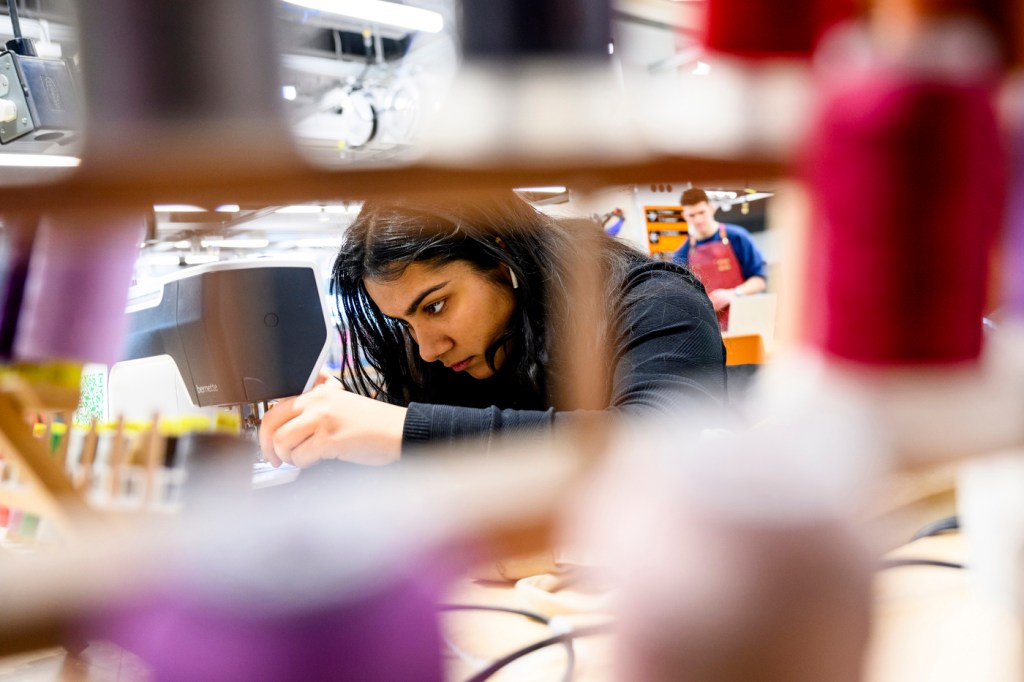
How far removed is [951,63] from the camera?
12.4 inches

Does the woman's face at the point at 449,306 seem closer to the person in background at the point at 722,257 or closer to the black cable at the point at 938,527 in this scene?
the black cable at the point at 938,527

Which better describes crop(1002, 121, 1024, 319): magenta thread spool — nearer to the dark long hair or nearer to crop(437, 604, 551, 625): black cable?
crop(437, 604, 551, 625): black cable

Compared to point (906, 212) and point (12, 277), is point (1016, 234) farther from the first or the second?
point (12, 277)

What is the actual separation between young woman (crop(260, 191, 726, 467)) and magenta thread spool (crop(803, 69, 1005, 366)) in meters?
0.53

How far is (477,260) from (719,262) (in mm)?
2353

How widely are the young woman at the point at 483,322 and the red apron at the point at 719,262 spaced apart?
2005 millimetres

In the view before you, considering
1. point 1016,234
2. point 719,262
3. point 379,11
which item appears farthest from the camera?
point 719,262

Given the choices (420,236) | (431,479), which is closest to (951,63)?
(431,479)

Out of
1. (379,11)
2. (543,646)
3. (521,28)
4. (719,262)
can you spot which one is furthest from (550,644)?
(379,11)

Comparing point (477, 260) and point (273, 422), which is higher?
point (477, 260)

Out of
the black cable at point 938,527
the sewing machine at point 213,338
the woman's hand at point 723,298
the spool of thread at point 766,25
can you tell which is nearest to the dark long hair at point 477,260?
the sewing machine at point 213,338

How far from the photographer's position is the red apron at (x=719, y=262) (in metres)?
3.20

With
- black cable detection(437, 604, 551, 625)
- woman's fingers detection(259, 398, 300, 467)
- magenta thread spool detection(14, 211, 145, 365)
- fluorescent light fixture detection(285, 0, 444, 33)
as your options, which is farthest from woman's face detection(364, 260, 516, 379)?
fluorescent light fixture detection(285, 0, 444, 33)

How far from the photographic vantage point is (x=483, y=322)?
3.82 feet
